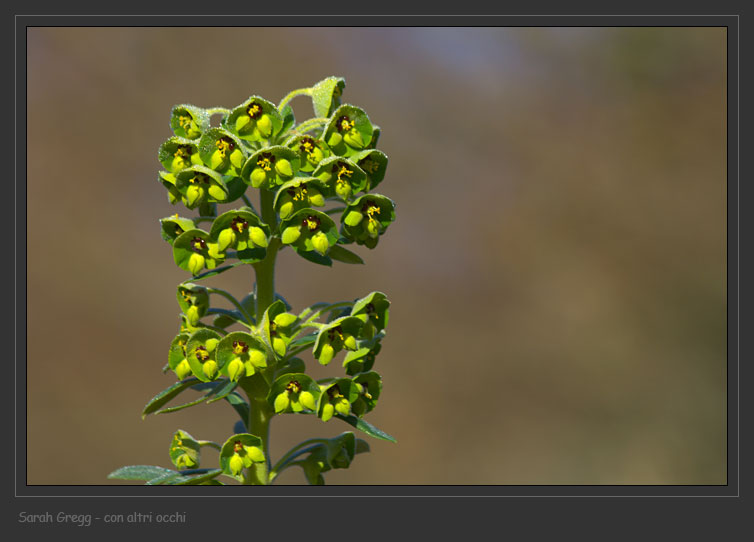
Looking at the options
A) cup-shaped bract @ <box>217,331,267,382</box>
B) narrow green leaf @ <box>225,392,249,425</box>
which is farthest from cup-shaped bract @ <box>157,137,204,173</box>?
narrow green leaf @ <box>225,392,249,425</box>

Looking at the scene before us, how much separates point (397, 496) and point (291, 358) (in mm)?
528

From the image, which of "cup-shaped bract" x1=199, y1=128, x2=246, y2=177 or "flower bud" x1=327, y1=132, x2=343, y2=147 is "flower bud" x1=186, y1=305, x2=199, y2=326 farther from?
"flower bud" x1=327, y1=132, x2=343, y2=147

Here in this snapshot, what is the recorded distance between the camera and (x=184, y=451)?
232 cm

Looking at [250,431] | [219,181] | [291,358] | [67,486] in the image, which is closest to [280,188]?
[219,181]

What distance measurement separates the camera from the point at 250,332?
2.22 m

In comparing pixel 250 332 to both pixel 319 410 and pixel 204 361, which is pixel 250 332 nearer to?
pixel 204 361

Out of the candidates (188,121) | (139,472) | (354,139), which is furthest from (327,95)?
(139,472)

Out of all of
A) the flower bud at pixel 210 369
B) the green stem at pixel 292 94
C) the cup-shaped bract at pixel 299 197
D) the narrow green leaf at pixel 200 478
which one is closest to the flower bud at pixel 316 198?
the cup-shaped bract at pixel 299 197

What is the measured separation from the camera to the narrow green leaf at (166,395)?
7.34 ft

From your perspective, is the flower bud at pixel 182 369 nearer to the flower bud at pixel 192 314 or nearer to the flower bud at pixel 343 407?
the flower bud at pixel 192 314

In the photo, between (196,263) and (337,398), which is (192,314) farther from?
(337,398)

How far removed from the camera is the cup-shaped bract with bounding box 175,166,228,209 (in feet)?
6.79

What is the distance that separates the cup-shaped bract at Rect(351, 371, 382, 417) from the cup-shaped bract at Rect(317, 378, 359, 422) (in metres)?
0.03

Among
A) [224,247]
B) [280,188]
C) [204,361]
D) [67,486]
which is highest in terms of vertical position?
[280,188]
